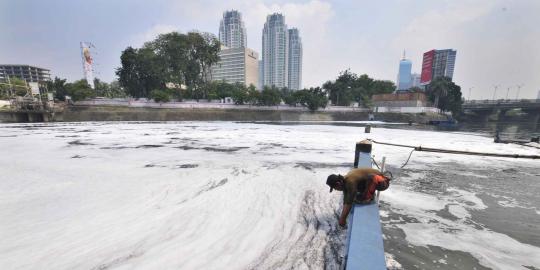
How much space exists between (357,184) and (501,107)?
314ft

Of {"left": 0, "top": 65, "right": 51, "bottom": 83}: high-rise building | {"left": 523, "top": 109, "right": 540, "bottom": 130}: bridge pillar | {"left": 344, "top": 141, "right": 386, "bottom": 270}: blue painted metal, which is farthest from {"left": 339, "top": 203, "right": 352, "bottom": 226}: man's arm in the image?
{"left": 0, "top": 65, "right": 51, "bottom": 83}: high-rise building

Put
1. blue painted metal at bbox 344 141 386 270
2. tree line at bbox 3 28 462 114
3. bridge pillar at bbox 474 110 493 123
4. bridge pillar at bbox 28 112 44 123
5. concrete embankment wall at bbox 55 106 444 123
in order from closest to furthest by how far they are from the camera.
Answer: blue painted metal at bbox 344 141 386 270 < bridge pillar at bbox 28 112 44 123 < concrete embankment wall at bbox 55 106 444 123 < tree line at bbox 3 28 462 114 < bridge pillar at bbox 474 110 493 123

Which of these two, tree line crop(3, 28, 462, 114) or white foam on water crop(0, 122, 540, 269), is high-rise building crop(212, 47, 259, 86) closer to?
tree line crop(3, 28, 462, 114)

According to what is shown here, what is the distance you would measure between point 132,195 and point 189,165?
2.92 m

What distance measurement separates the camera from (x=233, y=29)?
17062 centimetres

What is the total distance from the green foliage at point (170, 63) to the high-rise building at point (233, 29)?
421ft

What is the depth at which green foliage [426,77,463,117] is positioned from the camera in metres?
65.2

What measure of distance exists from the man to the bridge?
9388 centimetres

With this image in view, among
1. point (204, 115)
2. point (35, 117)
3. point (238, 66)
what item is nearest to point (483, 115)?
point (204, 115)

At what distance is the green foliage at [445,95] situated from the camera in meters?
65.2

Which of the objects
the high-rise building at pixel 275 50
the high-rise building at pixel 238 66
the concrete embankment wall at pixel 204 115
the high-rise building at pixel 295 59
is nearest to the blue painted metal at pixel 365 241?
the concrete embankment wall at pixel 204 115

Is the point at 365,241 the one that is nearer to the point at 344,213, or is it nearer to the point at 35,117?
the point at 344,213

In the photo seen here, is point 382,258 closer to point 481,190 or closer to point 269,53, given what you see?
point 481,190

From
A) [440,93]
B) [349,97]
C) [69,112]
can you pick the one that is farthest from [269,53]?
[69,112]
